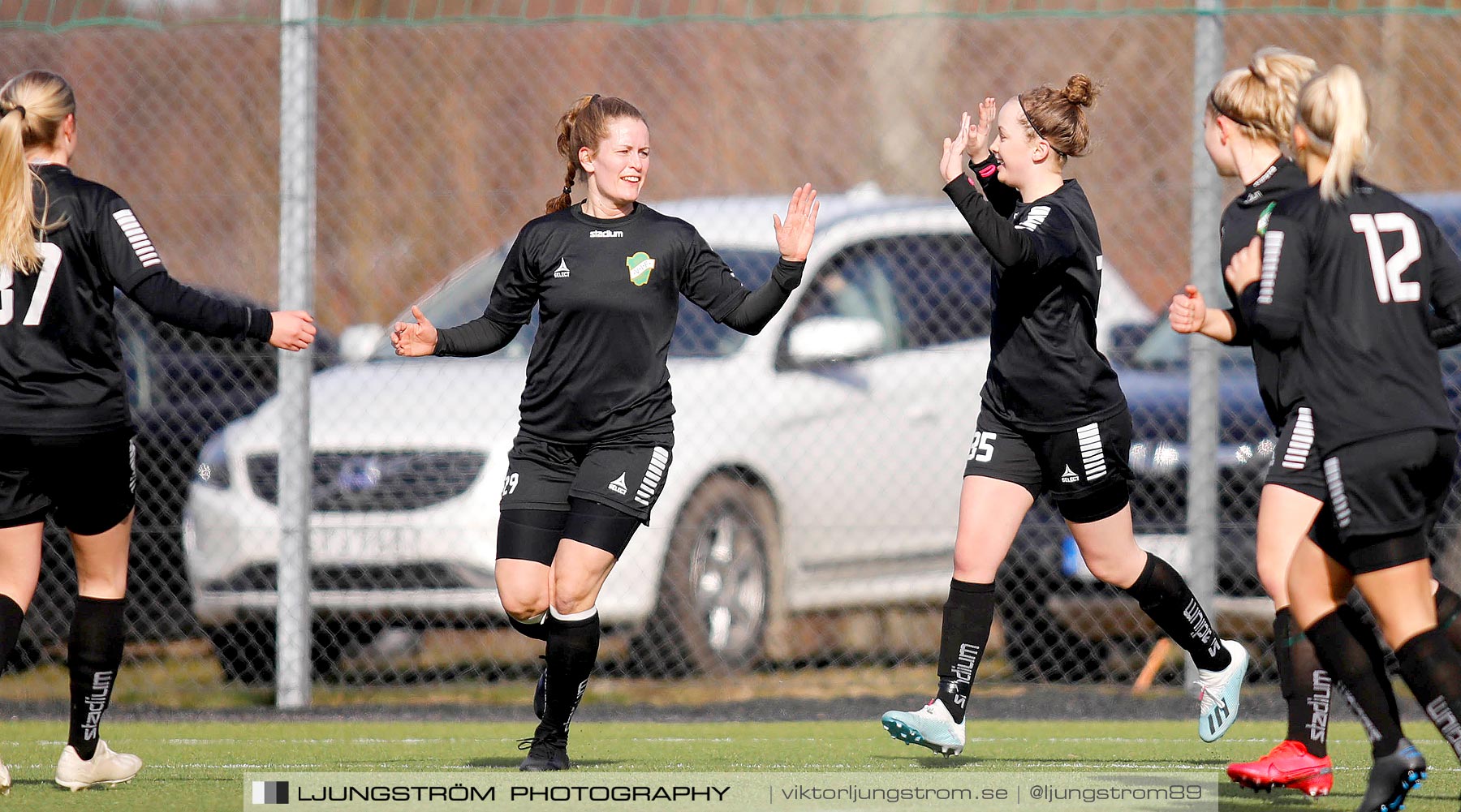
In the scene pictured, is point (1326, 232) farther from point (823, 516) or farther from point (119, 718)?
point (119, 718)

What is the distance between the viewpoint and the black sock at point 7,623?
4.98 meters

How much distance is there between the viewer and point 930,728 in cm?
525

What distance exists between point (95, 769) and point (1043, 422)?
9.45 feet

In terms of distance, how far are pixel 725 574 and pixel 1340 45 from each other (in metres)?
5.86

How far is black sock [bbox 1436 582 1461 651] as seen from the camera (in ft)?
14.5

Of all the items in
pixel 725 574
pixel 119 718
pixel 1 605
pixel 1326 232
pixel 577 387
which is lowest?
pixel 119 718

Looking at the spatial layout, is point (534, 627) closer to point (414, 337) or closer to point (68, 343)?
point (414, 337)

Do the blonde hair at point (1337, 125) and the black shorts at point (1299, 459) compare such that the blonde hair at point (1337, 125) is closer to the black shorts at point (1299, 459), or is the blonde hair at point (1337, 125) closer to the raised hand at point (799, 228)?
the black shorts at point (1299, 459)

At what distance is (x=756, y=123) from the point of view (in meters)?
13.4

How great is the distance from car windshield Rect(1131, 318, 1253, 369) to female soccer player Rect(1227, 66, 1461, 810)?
3964 mm

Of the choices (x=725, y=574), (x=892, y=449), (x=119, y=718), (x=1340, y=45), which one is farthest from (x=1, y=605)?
(x=1340, y=45)

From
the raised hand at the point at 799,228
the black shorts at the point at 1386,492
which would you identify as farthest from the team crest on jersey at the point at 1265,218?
the raised hand at the point at 799,228

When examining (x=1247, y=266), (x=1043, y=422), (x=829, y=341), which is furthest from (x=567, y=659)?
(x=829, y=341)

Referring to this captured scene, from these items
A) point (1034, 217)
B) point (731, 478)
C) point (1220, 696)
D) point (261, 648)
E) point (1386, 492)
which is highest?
point (1034, 217)
